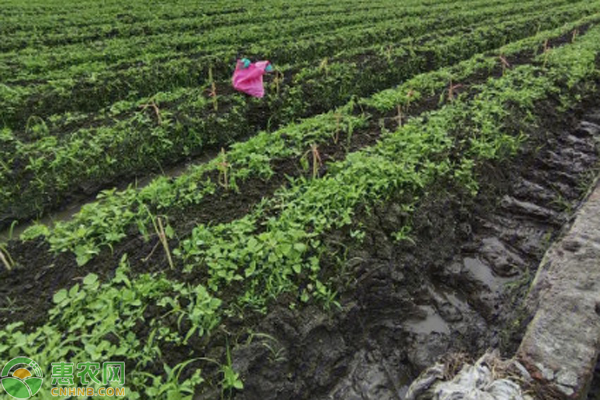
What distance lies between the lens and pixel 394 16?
1291 centimetres

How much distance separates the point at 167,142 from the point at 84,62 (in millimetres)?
4194

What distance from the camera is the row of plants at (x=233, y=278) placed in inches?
101

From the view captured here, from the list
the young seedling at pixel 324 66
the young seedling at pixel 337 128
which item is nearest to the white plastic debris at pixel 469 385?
the young seedling at pixel 337 128

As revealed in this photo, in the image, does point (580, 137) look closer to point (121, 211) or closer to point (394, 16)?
point (121, 211)

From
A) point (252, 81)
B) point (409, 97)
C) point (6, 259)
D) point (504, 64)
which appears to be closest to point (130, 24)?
point (252, 81)

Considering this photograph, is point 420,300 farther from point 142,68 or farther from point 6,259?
point 142,68

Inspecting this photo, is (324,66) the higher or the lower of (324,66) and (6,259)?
the higher

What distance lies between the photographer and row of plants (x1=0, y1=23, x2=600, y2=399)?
2.55 metres

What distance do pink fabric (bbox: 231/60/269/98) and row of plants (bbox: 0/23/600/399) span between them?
2365 millimetres

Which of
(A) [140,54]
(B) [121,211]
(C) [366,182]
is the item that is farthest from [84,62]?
(C) [366,182]

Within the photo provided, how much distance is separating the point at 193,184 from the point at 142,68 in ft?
13.7

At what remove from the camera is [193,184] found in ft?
12.9
